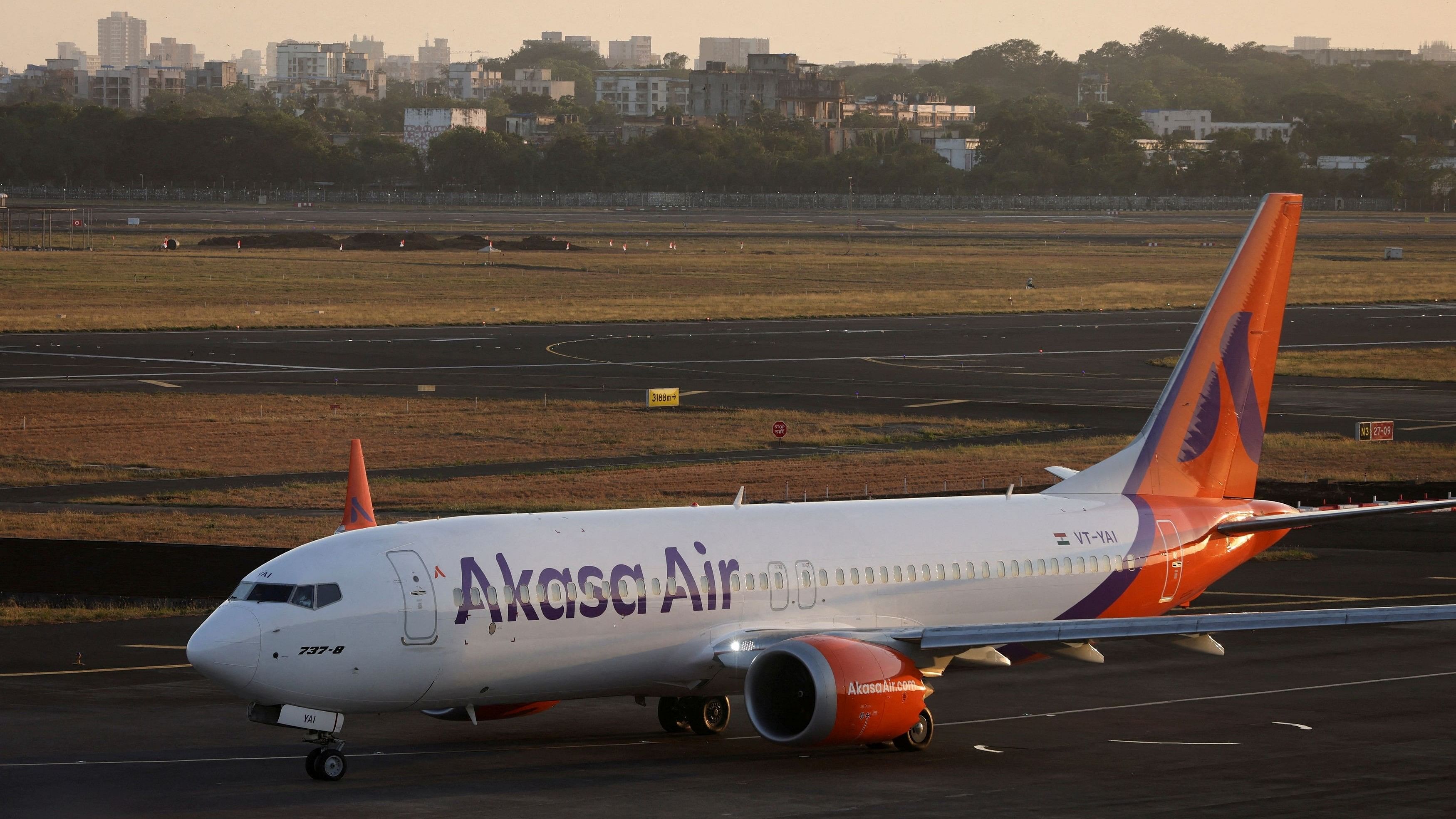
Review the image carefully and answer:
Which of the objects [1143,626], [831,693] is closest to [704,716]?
[831,693]

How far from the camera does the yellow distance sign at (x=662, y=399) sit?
260 ft

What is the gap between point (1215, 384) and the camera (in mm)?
34625

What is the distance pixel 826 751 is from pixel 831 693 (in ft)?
10.4

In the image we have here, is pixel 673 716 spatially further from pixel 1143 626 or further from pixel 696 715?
pixel 1143 626

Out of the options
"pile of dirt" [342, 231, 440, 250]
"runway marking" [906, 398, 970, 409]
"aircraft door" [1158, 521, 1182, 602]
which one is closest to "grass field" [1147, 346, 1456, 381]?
"runway marking" [906, 398, 970, 409]

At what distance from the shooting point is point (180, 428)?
72125 millimetres

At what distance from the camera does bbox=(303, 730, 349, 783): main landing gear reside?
2614cm

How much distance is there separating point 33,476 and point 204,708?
32.2 meters

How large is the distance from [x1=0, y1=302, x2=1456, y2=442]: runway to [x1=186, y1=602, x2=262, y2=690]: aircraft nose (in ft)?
173

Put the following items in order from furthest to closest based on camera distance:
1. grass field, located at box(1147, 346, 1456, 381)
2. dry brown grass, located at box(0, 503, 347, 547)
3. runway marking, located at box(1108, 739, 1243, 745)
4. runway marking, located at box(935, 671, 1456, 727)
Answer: grass field, located at box(1147, 346, 1456, 381), dry brown grass, located at box(0, 503, 347, 547), runway marking, located at box(935, 671, 1456, 727), runway marking, located at box(1108, 739, 1243, 745)

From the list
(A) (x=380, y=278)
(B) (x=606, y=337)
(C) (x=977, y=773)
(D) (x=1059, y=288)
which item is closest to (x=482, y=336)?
(B) (x=606, y=337)

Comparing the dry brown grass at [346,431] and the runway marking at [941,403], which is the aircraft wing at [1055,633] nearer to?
the dry brown grass at [346,431]

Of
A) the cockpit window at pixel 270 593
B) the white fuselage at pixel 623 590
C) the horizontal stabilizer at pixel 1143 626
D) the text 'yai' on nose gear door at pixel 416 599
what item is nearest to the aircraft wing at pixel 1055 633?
the horizontal stabilizer at pixel 1143 626

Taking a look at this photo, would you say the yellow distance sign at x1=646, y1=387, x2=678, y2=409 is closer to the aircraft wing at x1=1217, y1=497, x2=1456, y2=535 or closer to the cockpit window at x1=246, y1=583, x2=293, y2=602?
the aircraft wing at x1=1217, y1=497, x2=1456, y2=535
